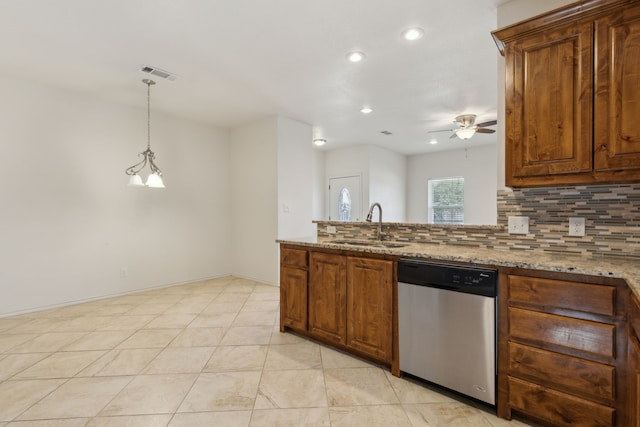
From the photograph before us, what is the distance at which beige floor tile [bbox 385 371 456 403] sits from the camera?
188cm

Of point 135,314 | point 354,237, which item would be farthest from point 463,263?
point 135,314

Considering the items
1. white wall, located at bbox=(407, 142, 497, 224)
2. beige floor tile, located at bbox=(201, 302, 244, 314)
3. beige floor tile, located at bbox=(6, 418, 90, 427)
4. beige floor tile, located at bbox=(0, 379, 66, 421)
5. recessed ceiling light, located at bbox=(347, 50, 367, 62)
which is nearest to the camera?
beige floor tile, located at bbox=(6, 418, 90, 427)

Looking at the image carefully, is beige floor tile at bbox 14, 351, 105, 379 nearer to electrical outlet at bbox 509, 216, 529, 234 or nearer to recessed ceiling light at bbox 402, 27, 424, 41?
electrical outlet at bbox 509, 216, 529, 234

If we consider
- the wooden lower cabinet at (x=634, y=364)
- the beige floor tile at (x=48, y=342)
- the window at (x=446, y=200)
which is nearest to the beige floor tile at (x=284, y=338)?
the beige floor tile at (x=48, y=342)

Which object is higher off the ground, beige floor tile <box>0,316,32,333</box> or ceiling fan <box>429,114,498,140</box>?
ceiling fan <box>429,114,498,140</box>

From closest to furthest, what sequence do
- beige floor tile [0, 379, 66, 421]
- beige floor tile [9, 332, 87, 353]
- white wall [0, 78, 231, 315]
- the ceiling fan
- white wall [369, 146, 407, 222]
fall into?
beige floor tile [0, 379, 66, 421]
beige floor tile [9, 332, 87, 353]
white wall [0, 78, 231, 315]
the ceiling fan
white wall [369, 146, 407, 222]

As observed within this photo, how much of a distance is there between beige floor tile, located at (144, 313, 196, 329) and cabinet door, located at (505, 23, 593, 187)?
3.22 meters

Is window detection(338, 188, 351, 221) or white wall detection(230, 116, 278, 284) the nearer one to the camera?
white wall detection(230, 116, 278, 284)

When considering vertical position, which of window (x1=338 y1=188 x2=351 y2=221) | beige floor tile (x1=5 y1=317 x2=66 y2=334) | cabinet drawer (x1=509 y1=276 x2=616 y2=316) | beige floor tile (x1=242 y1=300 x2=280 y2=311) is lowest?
beige floor tile (x1=5 y1=317 x2=66 y2=334)

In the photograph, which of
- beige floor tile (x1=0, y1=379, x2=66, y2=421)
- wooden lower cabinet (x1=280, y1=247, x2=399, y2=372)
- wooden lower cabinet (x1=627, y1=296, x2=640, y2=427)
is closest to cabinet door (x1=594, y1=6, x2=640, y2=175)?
wooden lower cabinet (x1=627, y1=296, x2=640, y2=427)

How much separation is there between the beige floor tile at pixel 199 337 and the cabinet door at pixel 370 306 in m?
1.26

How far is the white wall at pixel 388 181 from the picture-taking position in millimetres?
6856

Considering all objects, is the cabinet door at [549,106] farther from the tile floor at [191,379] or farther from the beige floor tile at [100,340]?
the beige floor tile at [100,340]

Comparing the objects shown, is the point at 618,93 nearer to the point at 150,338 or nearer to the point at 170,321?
the point at 150,338
